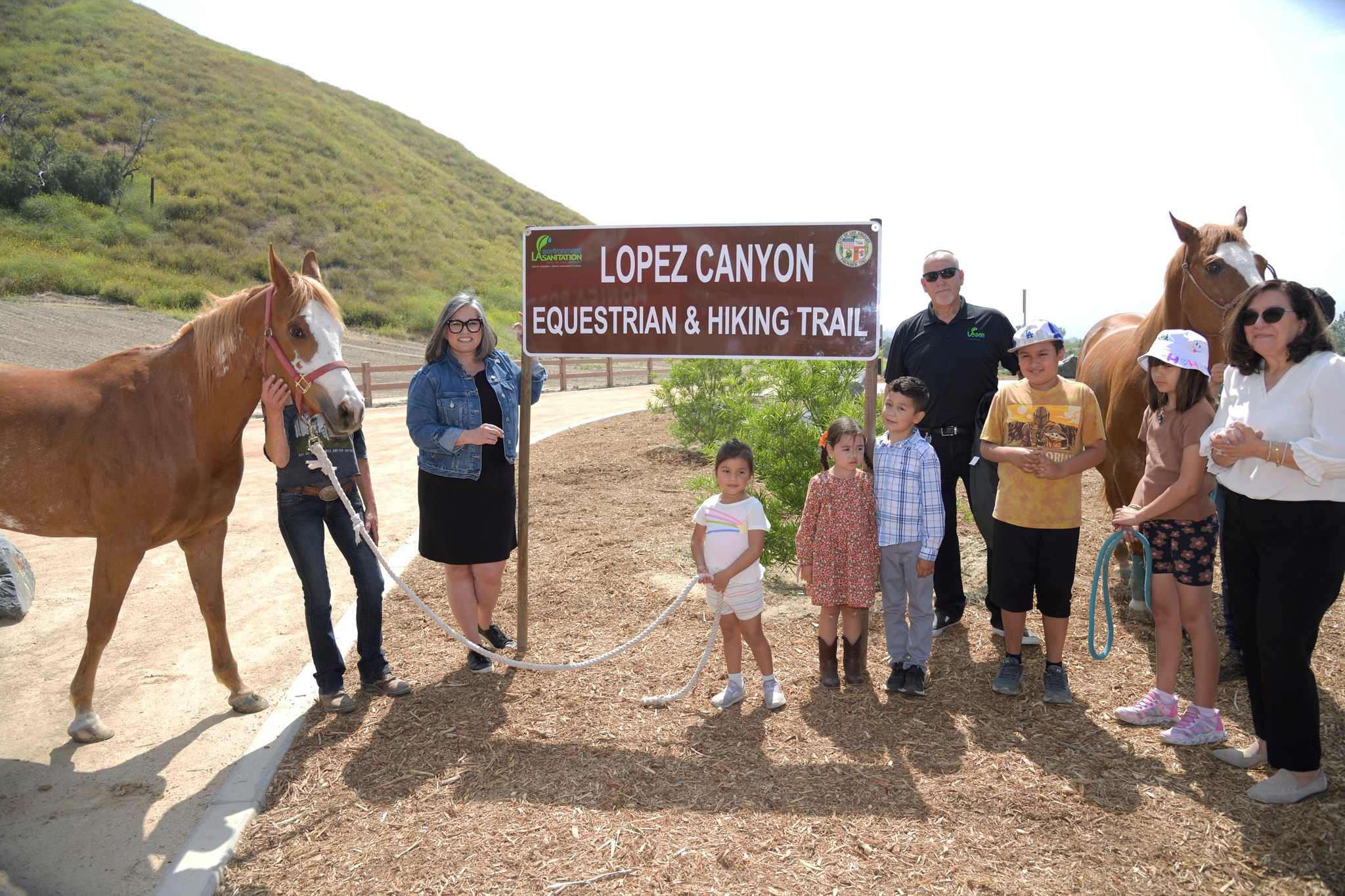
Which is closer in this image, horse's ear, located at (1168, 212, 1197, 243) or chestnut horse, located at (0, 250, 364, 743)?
chestnut horse, located at (0, 250, 364, 743)

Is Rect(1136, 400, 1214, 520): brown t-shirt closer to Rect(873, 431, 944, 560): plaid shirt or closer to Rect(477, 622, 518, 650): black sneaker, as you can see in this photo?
Rect(873, 431, 944, 560): plaid shirt

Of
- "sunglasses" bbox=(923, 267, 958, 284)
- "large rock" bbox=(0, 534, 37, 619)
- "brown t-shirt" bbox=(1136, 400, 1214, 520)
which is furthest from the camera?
"large rock" bbox=(0, 534, 37, 619)

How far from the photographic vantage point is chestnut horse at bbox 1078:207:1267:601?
4379mm

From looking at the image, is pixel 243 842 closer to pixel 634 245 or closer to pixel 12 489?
pixel 12 489

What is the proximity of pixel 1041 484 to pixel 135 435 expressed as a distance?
4.56 m

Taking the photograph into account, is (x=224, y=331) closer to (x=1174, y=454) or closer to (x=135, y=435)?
(x=135, y=435)

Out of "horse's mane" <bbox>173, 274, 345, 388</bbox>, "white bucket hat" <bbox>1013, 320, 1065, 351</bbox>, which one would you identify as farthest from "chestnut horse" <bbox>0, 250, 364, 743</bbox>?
"white bucket hat" <bbox>1013, 320, 1065, 351</bbox>

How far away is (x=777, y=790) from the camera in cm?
321

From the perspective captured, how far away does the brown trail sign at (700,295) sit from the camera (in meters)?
4.22

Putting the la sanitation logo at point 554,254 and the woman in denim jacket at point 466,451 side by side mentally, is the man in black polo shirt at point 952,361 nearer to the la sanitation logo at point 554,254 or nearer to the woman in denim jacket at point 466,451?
the la sanitation logo at point 554,254

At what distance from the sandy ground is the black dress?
997 mm

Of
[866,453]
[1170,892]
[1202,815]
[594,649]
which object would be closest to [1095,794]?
[1202,815]

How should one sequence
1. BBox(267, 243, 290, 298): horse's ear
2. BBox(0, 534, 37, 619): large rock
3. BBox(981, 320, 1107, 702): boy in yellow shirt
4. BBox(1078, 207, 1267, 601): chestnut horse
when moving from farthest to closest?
BBox(0, 534, 37, 619): large rock < BBox(1078, 207, 1267, 601): chestnut horse < BBox(981, 320, 1107, 702): boy in yellow shirt < BBox(267, 243, 290, 298): horse's ear

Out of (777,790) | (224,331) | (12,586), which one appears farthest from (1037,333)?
(12,586)
